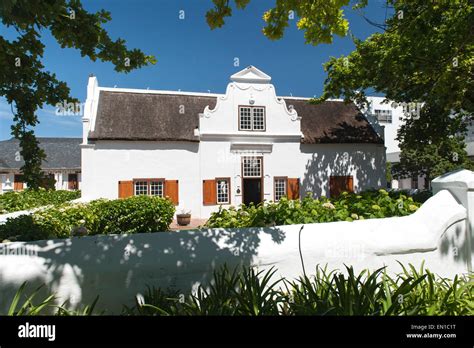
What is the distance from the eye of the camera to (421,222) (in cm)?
393

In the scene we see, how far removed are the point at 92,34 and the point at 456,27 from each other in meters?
8.69

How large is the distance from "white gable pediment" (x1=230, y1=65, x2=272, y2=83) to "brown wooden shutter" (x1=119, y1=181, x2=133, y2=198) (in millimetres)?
8150

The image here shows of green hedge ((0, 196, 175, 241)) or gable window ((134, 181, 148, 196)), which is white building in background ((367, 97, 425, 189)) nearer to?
green hedge ((0, 196, 175, 241))

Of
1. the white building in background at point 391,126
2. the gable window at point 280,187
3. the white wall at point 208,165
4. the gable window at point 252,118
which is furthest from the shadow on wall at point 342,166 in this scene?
the gable window at point 252,118

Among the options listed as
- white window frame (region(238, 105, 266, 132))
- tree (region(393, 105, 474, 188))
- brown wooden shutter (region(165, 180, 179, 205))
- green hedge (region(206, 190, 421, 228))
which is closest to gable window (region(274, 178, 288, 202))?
white window frame (region(238, 105, 266, 132))

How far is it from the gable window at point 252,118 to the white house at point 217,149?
6 centimetres

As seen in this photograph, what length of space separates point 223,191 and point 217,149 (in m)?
2.40

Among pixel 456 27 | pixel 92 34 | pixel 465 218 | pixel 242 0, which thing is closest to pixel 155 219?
pixel 92 34

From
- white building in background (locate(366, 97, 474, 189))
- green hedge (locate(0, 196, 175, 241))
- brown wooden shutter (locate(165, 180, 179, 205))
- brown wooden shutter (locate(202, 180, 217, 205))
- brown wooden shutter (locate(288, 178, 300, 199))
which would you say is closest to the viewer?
green hedge (locate(0, 196, 175, 241))

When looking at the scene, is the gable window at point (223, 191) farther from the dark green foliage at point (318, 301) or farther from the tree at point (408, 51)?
the dark green foliage at point (318, 301)

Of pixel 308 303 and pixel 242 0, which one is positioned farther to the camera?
pixel 242 0

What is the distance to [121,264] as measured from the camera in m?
2.82

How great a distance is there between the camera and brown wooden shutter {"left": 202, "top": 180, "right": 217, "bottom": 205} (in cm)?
1446
